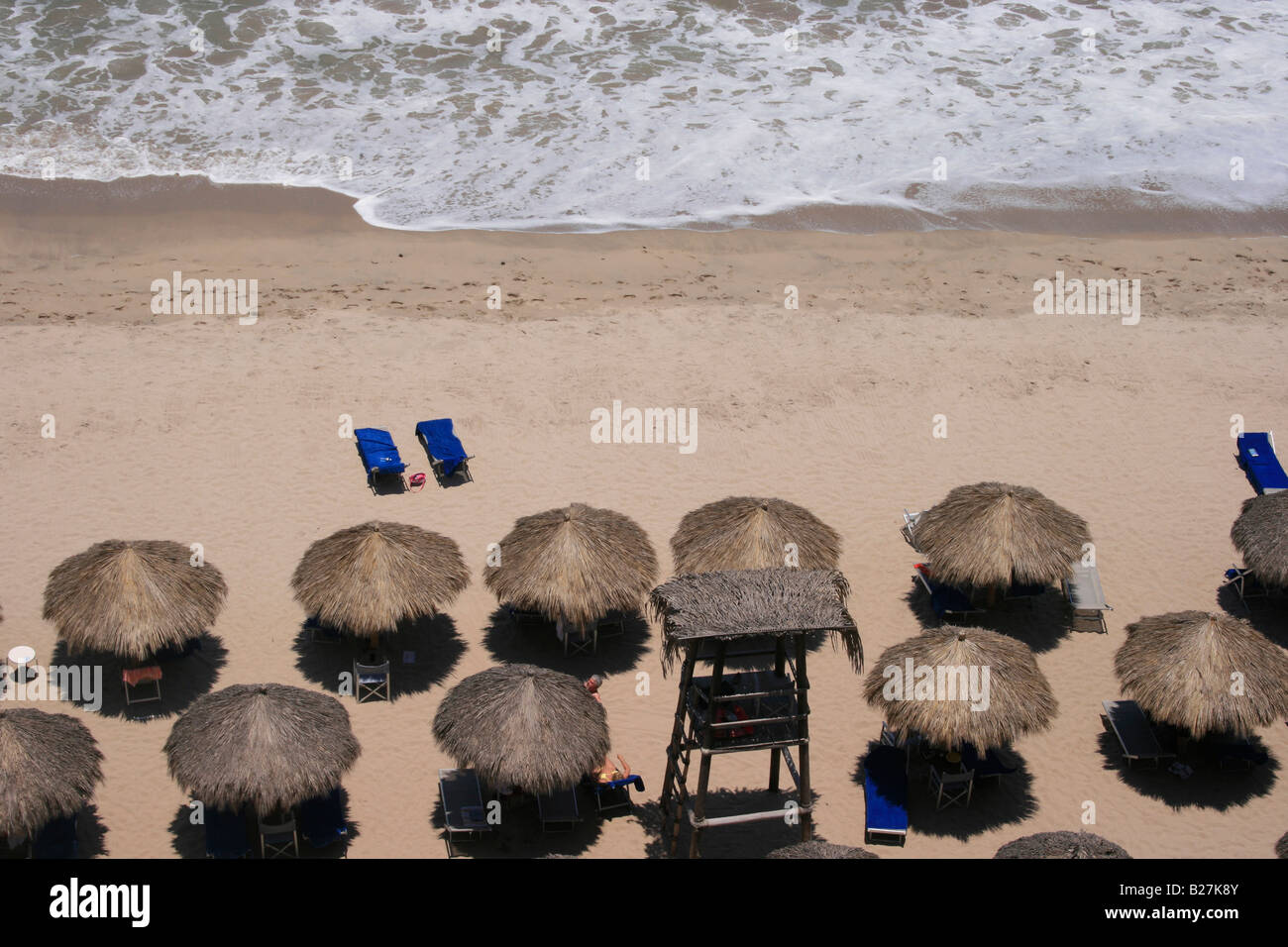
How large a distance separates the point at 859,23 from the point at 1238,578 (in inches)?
980

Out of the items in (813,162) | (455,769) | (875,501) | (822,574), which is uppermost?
(813,162)

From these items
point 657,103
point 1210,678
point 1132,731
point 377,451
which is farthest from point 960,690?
point 657,103

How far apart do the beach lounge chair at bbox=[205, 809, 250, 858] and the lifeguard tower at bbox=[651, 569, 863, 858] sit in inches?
169

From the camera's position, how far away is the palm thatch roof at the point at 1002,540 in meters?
17.4

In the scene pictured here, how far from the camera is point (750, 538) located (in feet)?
57.1

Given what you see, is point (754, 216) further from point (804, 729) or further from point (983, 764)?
point (804, 729)

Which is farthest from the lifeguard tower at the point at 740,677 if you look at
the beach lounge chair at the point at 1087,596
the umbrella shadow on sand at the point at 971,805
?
the beach lounge chair at the point at 1087,596

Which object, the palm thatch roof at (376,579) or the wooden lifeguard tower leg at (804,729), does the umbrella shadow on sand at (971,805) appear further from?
the palm thatch roof at (376,579)

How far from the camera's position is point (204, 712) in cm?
1384

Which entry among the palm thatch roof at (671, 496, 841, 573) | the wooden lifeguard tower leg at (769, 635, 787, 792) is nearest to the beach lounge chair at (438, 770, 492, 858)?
the wooden lifeguard tower leg at (769, 635, 787, 792)

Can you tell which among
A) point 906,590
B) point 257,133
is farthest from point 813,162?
point 906,590

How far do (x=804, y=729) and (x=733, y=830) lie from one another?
180 centimetres

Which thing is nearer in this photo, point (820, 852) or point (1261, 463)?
point (820, 852)

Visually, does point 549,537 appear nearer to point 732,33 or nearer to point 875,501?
point 875,501
